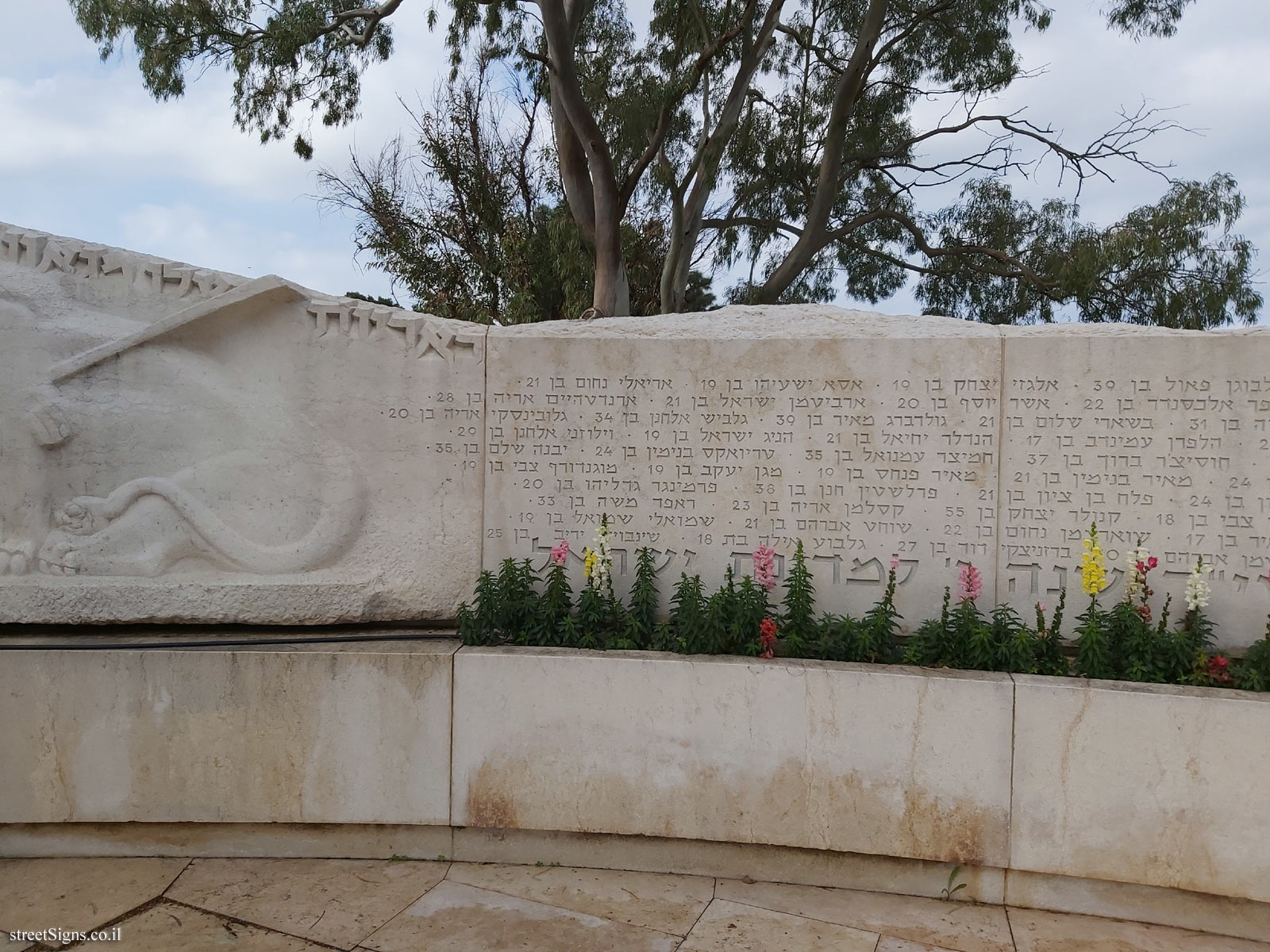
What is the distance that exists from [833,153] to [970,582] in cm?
797

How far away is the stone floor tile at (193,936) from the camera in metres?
2.75

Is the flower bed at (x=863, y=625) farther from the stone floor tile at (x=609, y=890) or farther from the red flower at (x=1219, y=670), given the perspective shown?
the stone floor tile at (x=609, y=890)

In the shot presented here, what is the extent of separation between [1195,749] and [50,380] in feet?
14.3

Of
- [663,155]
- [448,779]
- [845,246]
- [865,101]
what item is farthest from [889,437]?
[845,246]

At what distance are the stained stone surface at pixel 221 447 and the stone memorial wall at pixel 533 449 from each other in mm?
10

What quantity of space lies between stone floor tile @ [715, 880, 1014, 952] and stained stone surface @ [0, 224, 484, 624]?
1627 mm

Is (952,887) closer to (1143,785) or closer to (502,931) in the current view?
(1143,785)

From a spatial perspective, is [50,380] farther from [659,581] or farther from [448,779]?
[659,581]

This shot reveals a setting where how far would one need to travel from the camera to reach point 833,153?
1024cm

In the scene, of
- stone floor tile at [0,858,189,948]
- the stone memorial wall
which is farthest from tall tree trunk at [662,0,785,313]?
stone floor tile at [0,858,189,948]

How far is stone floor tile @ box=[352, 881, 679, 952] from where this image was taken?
2766mm

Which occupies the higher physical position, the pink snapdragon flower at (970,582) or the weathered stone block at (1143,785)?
the pink snapdragon flower at (970,582)

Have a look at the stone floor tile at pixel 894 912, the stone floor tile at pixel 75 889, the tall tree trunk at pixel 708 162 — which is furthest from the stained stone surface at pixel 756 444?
the tall tree trunk at pixel 708 162

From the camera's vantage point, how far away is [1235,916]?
9.70 ft
